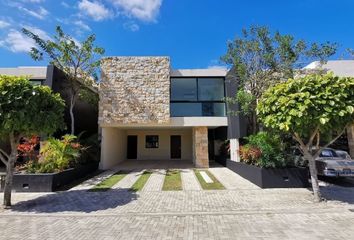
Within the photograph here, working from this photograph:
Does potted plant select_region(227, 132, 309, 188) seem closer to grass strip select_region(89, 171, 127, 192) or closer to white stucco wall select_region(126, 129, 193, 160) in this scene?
grass strip select_region(89, 171, 127, 192)

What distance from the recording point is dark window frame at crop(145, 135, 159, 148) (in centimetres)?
2095

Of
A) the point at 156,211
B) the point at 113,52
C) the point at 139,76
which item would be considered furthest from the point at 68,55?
the point at 156,211

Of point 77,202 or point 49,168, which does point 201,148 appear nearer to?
point 49,168

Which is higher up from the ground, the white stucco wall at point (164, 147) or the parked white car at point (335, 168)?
the white stucco wall at point (164, 147)

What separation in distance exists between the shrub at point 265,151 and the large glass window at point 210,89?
5185 mm

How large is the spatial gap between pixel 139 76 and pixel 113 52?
2412mm

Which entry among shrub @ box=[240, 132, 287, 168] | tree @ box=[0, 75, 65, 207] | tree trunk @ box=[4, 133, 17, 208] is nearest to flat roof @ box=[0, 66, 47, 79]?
tree @ box=[0, 75, 65, 207]

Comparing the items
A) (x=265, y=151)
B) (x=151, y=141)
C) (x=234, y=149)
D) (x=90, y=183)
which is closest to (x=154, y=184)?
(x=90, y=183)

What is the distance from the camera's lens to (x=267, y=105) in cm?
747

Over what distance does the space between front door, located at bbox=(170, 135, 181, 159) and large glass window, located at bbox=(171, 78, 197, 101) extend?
651 centimetres

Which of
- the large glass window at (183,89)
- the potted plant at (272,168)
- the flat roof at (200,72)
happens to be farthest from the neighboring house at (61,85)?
the potted plant at (272,168)

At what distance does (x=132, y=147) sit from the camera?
21.2 meters

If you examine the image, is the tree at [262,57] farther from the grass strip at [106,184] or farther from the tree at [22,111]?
the tree at [22,111]

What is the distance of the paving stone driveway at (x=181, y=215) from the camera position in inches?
193
